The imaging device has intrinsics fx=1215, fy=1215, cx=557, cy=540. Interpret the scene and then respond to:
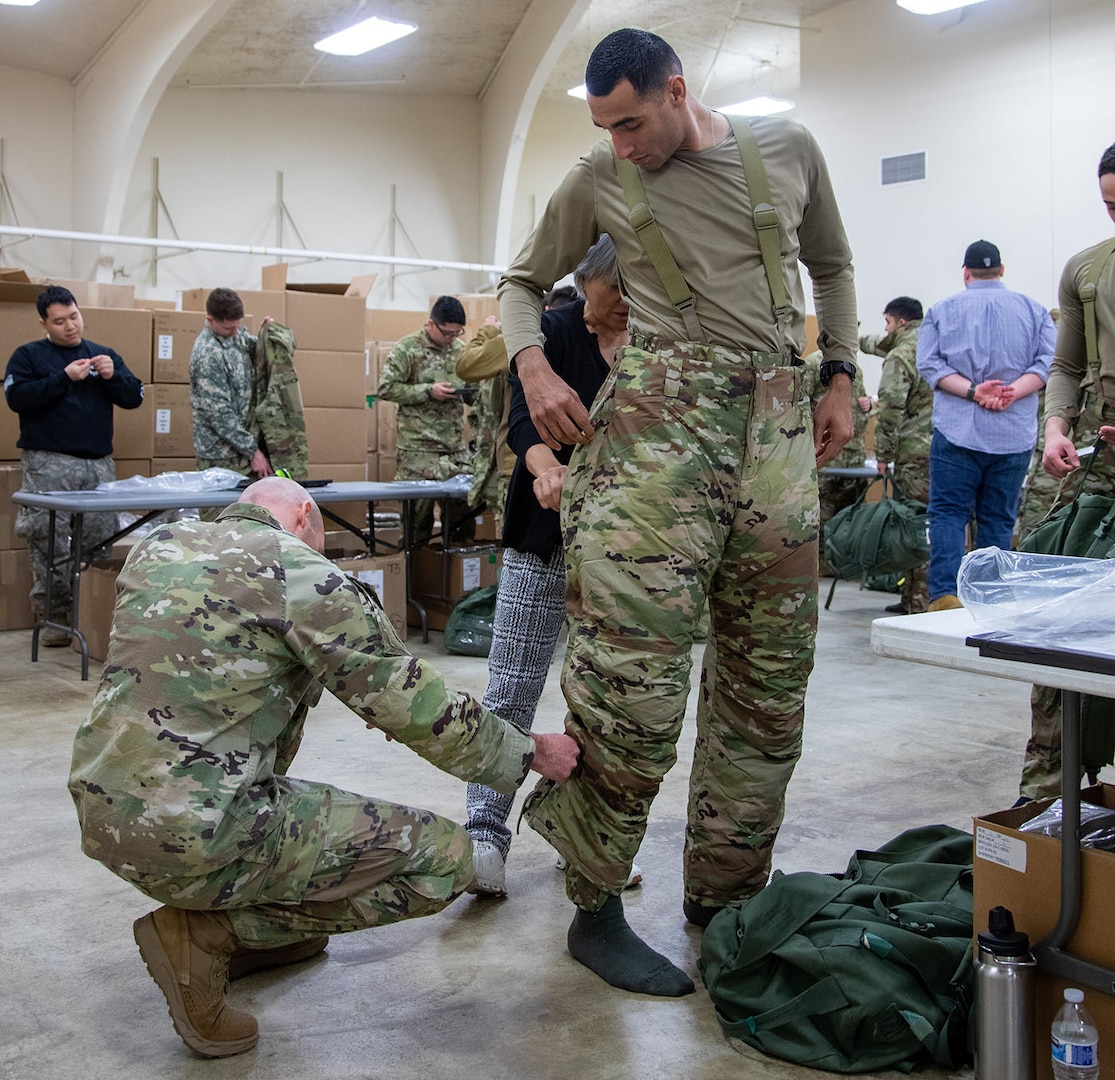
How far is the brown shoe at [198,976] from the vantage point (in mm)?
1799

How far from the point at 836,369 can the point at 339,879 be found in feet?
4.16

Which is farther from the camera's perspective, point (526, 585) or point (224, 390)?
point (224, 390)

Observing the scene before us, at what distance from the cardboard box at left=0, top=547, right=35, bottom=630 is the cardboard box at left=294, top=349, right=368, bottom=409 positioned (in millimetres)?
2107

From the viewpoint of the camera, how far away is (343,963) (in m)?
2.19

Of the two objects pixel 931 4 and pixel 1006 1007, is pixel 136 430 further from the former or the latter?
pixel 931 4

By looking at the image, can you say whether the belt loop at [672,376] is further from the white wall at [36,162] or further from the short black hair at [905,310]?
the white wall at [36,162]

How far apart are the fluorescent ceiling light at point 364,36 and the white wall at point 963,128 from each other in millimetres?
3563

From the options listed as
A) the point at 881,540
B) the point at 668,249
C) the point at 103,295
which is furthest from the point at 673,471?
the point at 103,295

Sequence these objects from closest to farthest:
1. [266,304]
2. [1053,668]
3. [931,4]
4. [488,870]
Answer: [1053,668], [488,870], [266,304], [931,4]

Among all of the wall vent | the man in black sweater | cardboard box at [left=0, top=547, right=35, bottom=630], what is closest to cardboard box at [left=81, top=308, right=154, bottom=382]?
the man in black sweater

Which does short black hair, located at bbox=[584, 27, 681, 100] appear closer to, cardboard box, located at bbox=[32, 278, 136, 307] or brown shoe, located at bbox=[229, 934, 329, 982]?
brown shoe, located at bbox=[229, 934, 329, 982]

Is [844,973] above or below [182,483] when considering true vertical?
below

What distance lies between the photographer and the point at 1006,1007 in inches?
61.7

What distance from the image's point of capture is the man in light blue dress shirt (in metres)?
5.01
